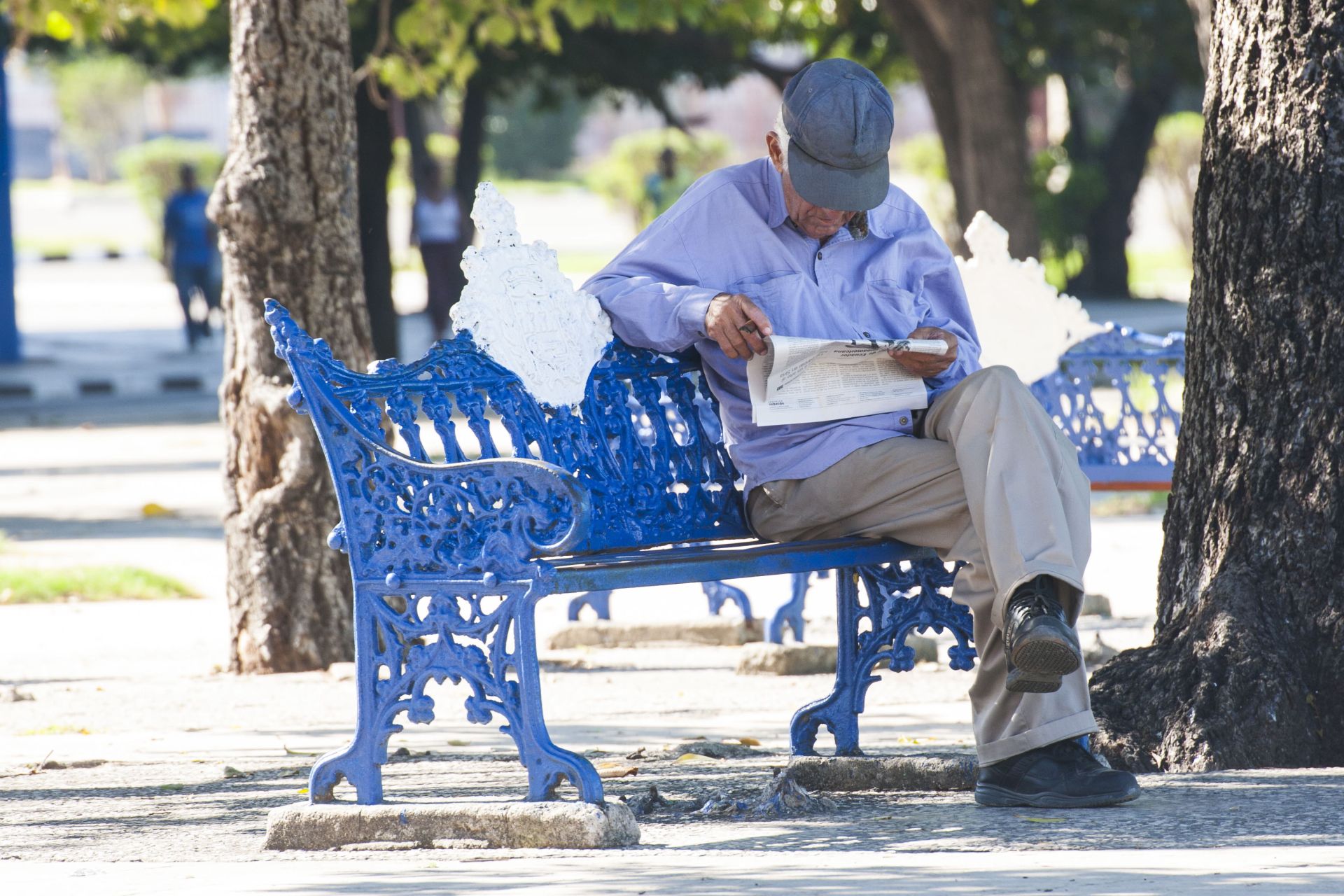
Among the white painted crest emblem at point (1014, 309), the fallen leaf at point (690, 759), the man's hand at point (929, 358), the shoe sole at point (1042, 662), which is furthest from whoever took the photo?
the white painted crest emblem at point (1014, 309)

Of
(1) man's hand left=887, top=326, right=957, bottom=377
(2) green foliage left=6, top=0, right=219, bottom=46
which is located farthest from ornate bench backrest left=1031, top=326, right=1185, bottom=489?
(2) green foliage left=6, top=0, right=219, bottom=46

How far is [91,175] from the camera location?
90812mm

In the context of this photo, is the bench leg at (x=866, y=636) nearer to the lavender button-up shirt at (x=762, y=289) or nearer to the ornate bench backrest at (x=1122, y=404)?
the lavender button-up shirt at (x=762, y=289)

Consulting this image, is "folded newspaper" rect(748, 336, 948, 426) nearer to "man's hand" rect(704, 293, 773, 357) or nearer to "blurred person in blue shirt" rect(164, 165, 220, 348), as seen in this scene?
"man's hand" rect(704, 293, 773, 357)

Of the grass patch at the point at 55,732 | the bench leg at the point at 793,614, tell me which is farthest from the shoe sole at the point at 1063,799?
the grass patch at the point at 55,732

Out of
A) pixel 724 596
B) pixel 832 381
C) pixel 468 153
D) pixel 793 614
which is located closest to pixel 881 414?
pixel 832 381

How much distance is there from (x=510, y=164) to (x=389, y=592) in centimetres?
6446

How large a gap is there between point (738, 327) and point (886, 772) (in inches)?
43.1

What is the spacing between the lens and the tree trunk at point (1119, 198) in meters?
28.5

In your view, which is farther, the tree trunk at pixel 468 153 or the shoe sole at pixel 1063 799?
the tree trunk at pixel 468 153

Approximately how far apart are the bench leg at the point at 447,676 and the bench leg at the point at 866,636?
3.11 feet

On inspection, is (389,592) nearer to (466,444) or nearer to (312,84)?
(312,84)

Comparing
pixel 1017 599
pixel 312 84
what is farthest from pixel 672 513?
pixel 312 84

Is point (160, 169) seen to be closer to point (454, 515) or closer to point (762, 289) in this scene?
point (762, 289)
